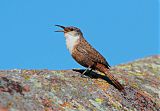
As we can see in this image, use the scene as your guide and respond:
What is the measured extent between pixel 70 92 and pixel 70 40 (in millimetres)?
2359

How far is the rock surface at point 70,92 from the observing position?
6539mm

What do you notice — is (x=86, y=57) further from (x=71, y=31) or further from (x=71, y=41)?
(x=71, y=31)

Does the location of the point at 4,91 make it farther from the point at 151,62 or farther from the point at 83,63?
the point at 151,62

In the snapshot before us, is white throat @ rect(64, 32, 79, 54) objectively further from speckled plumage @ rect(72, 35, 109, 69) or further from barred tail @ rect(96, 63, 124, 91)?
barred tail @ rect(96, 63, 124, 91)

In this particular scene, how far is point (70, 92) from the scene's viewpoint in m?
7.45

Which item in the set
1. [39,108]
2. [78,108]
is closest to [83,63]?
[78,108]

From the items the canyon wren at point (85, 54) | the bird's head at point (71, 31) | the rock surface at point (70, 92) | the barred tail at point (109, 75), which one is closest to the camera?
the rock surface at point (70, 92)

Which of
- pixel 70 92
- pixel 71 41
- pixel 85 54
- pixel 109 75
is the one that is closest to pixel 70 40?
pixel 71 41

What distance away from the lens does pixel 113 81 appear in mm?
8797

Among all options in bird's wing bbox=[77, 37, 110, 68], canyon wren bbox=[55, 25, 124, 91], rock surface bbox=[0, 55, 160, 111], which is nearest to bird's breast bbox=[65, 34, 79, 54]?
canyon wren bbox=[55, 25, 124, 91]

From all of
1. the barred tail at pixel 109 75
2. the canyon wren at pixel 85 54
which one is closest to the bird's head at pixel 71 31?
the canyon wren at pixel 85 54

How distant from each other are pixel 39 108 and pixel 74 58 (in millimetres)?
3196

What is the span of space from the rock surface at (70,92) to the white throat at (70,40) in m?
0.59

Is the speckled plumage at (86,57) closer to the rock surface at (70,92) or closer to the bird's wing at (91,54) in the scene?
the bird's wing at (91,54)
